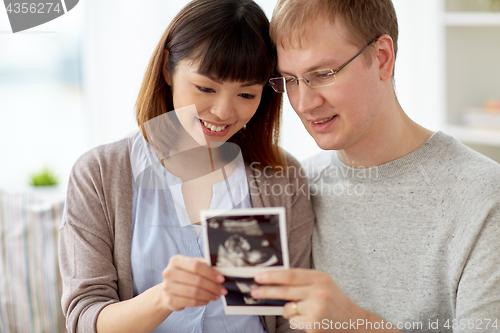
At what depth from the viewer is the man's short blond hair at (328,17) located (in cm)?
107

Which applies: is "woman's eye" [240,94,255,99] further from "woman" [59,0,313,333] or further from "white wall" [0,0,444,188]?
"white wall" [0,0,444,188]

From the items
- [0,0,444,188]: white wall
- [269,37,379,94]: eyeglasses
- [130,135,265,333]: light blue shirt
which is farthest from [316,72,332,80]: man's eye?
[0,0,444,188]: white wall

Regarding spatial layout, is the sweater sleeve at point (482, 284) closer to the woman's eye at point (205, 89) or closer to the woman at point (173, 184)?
the woman at point (173, 184)

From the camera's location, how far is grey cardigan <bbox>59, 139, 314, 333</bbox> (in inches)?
41.3

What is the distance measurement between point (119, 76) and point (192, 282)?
4.66ft

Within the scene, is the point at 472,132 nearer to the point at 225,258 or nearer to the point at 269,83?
the point at 269,83

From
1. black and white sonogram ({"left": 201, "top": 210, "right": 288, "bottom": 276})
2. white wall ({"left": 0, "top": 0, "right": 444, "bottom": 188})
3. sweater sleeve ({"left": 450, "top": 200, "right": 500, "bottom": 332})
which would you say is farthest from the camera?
white wall ({"left": 0, "top": 0, "right": 444, "bottom": 188})

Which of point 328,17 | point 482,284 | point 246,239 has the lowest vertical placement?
point 482,284

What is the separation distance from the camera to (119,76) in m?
1.97

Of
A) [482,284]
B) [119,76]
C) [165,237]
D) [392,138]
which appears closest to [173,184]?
[165,237]

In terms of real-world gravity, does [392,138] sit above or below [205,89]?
below

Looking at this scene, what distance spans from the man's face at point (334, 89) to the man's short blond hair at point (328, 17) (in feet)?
0.05

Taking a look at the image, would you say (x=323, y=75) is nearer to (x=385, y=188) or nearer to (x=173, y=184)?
(x=385, y=188)

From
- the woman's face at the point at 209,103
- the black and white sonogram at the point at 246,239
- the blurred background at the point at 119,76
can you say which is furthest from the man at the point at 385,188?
the blurred background at the point at 119,76
